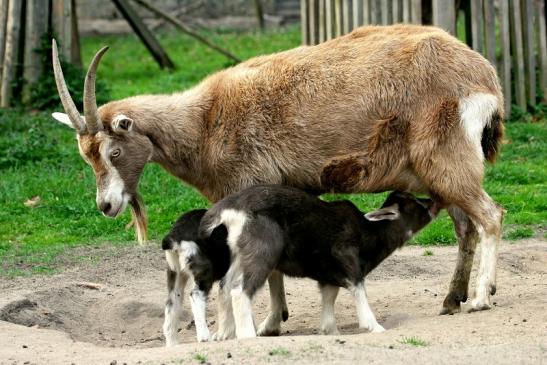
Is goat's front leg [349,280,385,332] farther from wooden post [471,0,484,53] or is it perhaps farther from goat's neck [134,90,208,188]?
wooden post [471,0,484,53]

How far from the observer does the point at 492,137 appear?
7.92 metres

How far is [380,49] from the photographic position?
8.02 metres

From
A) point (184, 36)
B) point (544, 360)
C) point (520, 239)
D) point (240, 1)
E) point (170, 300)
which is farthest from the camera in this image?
point (240, 1)

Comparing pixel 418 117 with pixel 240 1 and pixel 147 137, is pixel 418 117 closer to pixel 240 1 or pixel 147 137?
pixel 147 137

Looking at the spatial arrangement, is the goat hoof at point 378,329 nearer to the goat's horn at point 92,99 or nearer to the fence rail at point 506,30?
the goat's horn at point 92,99

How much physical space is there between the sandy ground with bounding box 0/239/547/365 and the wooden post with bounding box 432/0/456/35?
13.2 feet

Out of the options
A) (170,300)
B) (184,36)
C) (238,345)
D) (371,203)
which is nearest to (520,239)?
(371,203)

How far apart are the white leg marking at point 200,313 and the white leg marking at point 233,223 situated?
16.1 inches

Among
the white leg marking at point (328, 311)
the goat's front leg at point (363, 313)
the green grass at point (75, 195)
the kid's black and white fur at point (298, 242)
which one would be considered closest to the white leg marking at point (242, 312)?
the kid's black and white fur at point (298, 242)

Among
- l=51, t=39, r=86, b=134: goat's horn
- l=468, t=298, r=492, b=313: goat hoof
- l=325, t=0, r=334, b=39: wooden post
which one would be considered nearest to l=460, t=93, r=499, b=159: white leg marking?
l=468, t=298, r=492, b=313: goat hoof

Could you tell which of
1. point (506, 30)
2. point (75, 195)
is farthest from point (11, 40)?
point (506, 30)

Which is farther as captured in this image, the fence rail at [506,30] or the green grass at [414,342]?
the fence rail at [506,30]

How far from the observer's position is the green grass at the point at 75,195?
419 inches

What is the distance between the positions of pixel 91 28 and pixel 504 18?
37.3 ft
